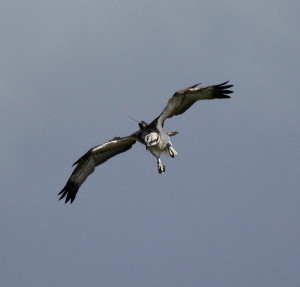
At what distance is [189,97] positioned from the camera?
48531 mm

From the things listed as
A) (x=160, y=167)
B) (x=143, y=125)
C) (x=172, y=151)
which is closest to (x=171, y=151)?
(x=172, y=151)

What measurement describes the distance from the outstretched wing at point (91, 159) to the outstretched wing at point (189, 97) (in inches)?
95.1

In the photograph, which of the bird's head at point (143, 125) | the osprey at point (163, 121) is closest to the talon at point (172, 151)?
the osprey at point (163, 121)

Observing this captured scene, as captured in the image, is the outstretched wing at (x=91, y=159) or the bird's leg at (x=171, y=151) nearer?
the bird's leg at (x=171, y=151)

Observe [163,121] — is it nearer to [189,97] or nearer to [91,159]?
[189,97]

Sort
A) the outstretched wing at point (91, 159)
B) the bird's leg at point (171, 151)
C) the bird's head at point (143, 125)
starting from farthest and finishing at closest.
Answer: the outstretched wing at point (91, 159) → the bird's head at point (143, 125) → the bird's leg at point (171, 151)

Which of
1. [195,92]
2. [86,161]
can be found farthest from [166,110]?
[86,161]

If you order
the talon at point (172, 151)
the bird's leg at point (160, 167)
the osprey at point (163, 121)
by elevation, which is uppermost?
the osprey at point (163, 121)

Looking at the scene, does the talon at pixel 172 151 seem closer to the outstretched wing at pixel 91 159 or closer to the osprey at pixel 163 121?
the osprey at pixel 163 121

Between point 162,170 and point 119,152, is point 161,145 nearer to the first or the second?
point 162,170

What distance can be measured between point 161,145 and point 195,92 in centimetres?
262

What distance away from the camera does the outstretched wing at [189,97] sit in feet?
158

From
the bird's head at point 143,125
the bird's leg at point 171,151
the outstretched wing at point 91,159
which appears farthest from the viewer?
the outstretched wing at point 91,159

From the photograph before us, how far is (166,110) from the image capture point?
48312 mm
